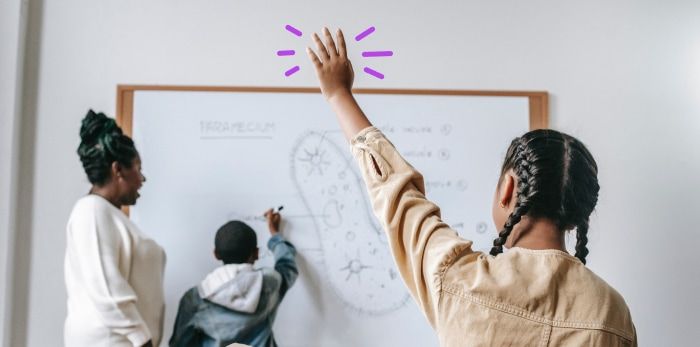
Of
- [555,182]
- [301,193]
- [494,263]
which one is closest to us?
[494,263]

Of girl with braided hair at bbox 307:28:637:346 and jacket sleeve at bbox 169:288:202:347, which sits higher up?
girl with braided hair at bbox 307:28:637:346

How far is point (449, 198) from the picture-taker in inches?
96.0

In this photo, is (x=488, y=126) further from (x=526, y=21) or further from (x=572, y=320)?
(x=572, y=320)

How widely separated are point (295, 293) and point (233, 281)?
1.01ft

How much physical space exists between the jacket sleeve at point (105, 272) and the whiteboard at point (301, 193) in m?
0.31

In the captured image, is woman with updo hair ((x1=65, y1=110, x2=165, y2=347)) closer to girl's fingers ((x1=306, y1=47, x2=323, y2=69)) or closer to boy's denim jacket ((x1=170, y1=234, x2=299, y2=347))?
boy's denim jacket ((x1=170, y1=234, x2=299, y2=347))

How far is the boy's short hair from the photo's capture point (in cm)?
221

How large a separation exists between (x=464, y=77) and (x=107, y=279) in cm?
139

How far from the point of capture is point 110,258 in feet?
6.50

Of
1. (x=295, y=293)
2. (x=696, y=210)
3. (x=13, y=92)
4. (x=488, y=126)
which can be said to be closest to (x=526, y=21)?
(x=488, y=126)

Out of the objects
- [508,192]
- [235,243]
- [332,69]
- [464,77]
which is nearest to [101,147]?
[235,243]

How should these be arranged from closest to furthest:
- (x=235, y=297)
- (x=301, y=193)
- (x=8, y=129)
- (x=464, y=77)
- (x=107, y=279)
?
1. (x=107, y=279)
2. (x=235, y=297)
3. (x=8, y=129)
4. (x=301, y=193)
5. (x=464, y=77)

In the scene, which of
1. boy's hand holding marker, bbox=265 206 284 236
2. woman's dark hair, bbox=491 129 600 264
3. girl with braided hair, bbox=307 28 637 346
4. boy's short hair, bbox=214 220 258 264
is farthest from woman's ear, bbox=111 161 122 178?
woman's dark hair, bbox=491 129 600 264

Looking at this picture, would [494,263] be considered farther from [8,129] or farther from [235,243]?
[8,129]
